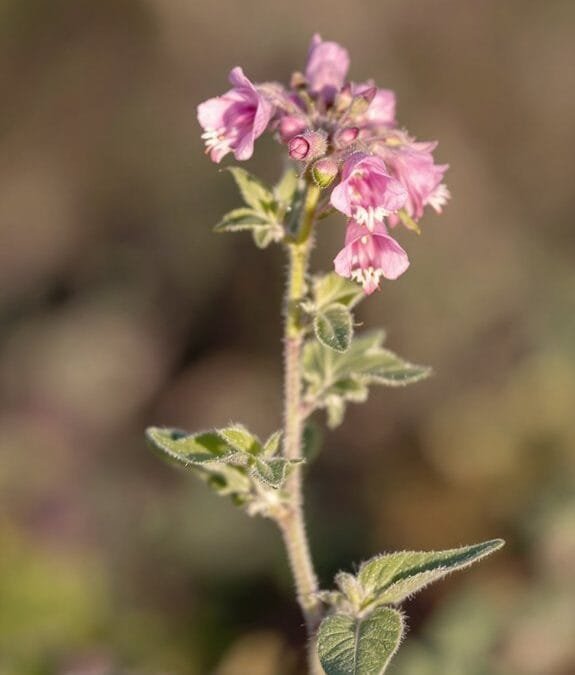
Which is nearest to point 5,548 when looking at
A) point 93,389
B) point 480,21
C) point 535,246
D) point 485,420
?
point 93,389

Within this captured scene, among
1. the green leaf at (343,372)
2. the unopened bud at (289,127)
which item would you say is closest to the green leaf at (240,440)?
the green leaf at (343,372)

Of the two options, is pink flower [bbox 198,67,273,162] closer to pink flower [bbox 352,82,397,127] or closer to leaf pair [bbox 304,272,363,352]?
pink flower [bbox 352,82,397,127]

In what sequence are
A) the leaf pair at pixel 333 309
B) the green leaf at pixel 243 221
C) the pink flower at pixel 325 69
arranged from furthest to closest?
1. the pink flower at pixel 325 69
2. the green leaf at pixel 243 221
3. the leaf pair at pixel 333 309

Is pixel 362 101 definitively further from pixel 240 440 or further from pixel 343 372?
pixel 240 440

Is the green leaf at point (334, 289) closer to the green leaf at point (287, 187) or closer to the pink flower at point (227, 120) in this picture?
the green leaf at point (287, 187)

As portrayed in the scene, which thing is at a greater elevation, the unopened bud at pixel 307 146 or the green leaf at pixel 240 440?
the unopened bud at pixel 307 146

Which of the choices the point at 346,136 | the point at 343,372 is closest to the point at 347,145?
the point at 346,136
